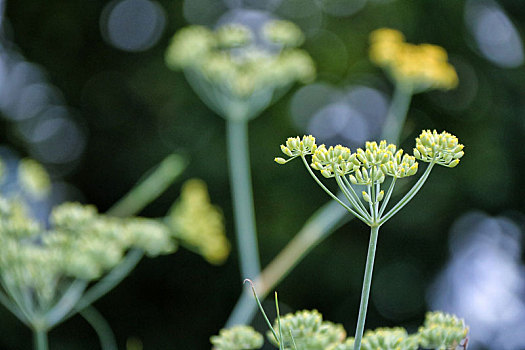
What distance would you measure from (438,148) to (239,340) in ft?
0.92

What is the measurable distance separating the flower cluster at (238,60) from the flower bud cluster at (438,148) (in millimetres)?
927

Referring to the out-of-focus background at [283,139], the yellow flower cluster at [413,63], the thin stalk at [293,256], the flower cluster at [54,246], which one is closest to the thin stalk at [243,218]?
the thin stalk at [293,256]

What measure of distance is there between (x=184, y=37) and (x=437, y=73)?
0.66 m

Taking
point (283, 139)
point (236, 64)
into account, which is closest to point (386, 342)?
→ point (236, 64)

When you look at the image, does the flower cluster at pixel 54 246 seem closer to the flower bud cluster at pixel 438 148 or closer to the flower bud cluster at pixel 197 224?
the flower bud cluster at pixel 197 224

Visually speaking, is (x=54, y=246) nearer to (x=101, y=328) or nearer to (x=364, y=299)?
(x=364, y=299)

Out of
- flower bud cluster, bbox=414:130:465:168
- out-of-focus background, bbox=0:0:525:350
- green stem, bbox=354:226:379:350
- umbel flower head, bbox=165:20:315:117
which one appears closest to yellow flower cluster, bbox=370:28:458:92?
umbel flower head, bbox=165:20:315:117

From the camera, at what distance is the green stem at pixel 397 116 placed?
53.7 inches

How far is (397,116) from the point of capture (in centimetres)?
155

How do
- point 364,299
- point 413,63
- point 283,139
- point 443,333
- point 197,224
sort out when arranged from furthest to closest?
point 283,139 → point 413,63 → point 197,224 → point 443,333 → point 364,299

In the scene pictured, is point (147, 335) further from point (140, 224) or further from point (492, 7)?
point (492, 7)

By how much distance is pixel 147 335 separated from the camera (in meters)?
3.79

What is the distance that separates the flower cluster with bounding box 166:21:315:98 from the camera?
149 cm

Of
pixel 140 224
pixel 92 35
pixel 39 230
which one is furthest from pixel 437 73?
pixel 92 35
